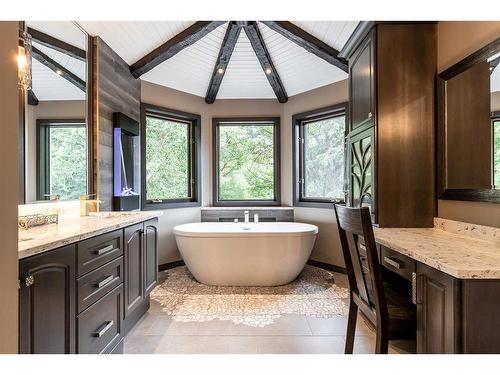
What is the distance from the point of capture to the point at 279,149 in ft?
13.1

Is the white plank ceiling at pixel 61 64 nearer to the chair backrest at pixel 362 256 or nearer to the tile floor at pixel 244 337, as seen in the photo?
the tile floor at pixel 244 337

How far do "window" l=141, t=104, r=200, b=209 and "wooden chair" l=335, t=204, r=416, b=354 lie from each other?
2651 millimetres

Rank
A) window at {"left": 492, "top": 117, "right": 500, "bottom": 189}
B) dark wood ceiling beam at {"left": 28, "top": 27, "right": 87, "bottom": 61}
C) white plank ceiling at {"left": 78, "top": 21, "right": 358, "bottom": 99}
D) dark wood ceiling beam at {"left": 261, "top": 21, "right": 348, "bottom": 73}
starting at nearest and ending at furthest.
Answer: window at {"left": 492, "top": 117, "right": 500, "bottom": 189} < dark wood ceiling beam at {"left": 28, "top": 27, "right": 87, "bottom": 61} < white plank ceiling at {"left": 78, "top": 21, "right": 358, "bottom": 99} < dark wood ceiling beam at {"left": 261, "top": 21, "right": 348, "bottom": 73}

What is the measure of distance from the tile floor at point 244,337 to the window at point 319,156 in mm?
1702

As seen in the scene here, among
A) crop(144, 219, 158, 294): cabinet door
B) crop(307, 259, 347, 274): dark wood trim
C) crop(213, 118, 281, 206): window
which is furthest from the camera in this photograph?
crop(213, 118, 281, 206): window

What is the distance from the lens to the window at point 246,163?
402 centimetres

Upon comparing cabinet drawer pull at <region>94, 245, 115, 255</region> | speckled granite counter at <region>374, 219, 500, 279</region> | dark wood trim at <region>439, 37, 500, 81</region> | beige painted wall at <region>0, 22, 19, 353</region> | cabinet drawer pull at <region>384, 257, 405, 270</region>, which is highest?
dark wood trim at <region>439, 37, 500, 81</region>

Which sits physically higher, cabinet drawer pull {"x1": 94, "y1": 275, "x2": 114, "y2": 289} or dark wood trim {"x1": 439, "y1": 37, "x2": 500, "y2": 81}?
dark wood trim {"x1": 439, "y1": 37, "x2": 500, "y2": 81}

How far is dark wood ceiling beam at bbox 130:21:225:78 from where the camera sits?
2.80 m

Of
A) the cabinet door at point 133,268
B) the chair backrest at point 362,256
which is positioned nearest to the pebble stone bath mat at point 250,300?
the cabinet door at point 133,268

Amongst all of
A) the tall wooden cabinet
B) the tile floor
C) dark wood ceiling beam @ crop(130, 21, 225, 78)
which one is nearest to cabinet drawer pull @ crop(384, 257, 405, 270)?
the tall wooden cabinet

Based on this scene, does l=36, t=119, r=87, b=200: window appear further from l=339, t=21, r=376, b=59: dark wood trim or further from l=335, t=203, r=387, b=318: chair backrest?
l=339, t=21, r=376, b=59: dark wood trim

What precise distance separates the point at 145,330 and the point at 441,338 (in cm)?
195
